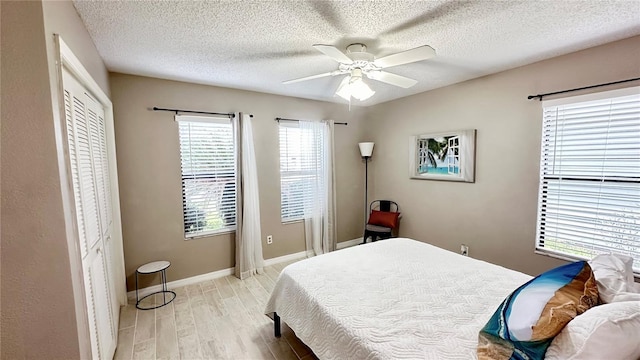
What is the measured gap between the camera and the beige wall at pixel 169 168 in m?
2.81

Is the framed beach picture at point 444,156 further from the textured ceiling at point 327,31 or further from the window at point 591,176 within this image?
the textured ceiling at point 327,31

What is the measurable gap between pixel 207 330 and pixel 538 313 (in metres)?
2.38

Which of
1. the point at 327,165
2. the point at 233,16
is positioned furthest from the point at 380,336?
the point at 327,165

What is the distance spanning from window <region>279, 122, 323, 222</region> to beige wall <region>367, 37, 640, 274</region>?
4.26 ft

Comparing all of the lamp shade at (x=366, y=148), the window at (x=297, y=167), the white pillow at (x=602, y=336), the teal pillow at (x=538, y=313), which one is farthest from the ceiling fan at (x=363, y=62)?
the lamp shade at (x=366, y=148)

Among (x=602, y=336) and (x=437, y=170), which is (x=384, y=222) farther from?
(x=602, y=336)

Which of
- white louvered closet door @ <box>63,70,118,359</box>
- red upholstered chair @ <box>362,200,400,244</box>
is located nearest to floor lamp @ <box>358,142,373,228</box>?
red upholstered chair @ <box>362,200,400,244</box>

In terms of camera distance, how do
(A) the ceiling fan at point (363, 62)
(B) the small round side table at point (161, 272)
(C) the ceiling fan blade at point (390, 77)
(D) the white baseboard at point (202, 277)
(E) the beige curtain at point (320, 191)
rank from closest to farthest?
(A) the ceiling fan at point (363, 62) → (C) the ceiling fan blade at point (390, 77) → (B) the small round side table at point (161, 272) → (D) the white baseboard at point (202, 277) → (E) the beige curtain at point (320, 191)

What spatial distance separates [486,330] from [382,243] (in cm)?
158

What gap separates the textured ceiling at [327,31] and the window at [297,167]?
1.21m

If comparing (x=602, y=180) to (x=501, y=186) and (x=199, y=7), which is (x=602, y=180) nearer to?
(x=501, y=186)

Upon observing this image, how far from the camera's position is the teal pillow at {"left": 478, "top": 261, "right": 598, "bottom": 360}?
105cm

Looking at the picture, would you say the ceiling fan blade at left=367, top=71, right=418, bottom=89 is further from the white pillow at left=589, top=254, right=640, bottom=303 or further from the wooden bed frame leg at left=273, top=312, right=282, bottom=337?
the wooden bed frame leg at left=273, top=312, right=282, bottom=337

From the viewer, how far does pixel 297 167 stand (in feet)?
12.8
